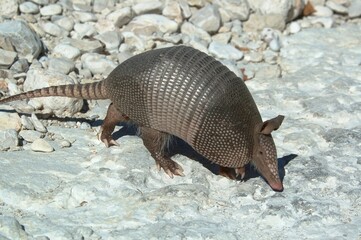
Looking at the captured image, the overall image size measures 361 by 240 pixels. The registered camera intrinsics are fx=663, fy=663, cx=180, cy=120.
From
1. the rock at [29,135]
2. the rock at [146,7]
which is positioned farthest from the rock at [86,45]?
the rock at [29,135]

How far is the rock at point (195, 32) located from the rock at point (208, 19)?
0.10m

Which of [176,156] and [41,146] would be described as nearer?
[41,146]

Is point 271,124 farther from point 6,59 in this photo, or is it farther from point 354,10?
point 354,10

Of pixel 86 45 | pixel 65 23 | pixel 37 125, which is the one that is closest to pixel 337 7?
pixel 86 45

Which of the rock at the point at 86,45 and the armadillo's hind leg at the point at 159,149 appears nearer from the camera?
the armadillo's hind leg at the point at 159,149

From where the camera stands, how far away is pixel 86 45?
9.17 metres

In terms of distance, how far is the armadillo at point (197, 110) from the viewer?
666 cm

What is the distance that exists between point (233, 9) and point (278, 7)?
0.73 m

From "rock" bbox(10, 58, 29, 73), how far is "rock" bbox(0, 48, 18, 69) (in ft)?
0.18

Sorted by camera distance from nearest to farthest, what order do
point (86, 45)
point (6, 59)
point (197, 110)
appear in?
point (197, 110) < point (6, 59) < point (86, 45)

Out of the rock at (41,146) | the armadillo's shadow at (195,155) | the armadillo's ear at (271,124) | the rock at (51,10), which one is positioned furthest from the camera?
the rock at (51,10)

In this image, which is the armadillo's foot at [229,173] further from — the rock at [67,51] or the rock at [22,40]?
the rock at [22,40]

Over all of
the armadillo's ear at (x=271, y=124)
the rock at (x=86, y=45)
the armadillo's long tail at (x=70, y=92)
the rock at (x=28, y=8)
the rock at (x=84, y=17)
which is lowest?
the rock at (x=86, y=45)

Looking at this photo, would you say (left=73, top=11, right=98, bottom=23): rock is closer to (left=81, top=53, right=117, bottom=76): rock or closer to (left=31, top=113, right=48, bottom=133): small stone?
(left=81, top=53, right=117, bottom=76): rock
